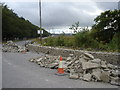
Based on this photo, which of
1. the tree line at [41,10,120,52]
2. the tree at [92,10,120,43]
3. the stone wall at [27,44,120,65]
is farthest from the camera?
the tree at [92,10,120,43]

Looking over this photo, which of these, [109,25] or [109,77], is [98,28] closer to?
[109,25]

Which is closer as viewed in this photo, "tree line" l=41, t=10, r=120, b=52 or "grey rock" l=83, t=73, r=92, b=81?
"grey rock" l=83, t=73, r=92, b=81

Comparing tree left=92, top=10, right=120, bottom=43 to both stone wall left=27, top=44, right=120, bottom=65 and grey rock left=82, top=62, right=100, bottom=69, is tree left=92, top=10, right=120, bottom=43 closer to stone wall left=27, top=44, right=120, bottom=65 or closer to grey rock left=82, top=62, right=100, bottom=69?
stone wall left=27, top=44, right=120, bottom=65

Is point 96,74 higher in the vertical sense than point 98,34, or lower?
lower

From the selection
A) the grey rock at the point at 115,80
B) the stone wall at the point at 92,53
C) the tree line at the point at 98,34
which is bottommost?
the grey rock at the point at 115,80

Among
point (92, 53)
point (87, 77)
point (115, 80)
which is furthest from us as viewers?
point (92, 53)

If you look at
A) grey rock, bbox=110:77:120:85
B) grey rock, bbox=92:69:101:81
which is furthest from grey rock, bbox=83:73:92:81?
grey rock, bbox=110:77:120:85

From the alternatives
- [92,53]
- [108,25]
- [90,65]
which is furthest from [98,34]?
[90,65]

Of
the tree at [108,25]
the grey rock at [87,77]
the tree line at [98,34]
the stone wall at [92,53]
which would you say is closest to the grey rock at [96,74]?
the grey rock at [87,77]

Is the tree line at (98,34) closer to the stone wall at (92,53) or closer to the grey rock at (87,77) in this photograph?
the stone wall at (92,53)

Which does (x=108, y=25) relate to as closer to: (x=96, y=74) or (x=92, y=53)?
(x=92, y=53)

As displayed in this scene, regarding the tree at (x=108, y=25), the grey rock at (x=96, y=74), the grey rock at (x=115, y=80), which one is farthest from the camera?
the tree at (x=108, y=25)

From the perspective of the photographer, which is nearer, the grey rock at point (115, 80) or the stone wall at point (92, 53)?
the grey rock at point (115, 80)

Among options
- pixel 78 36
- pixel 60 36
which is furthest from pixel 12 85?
pixel 60 36
